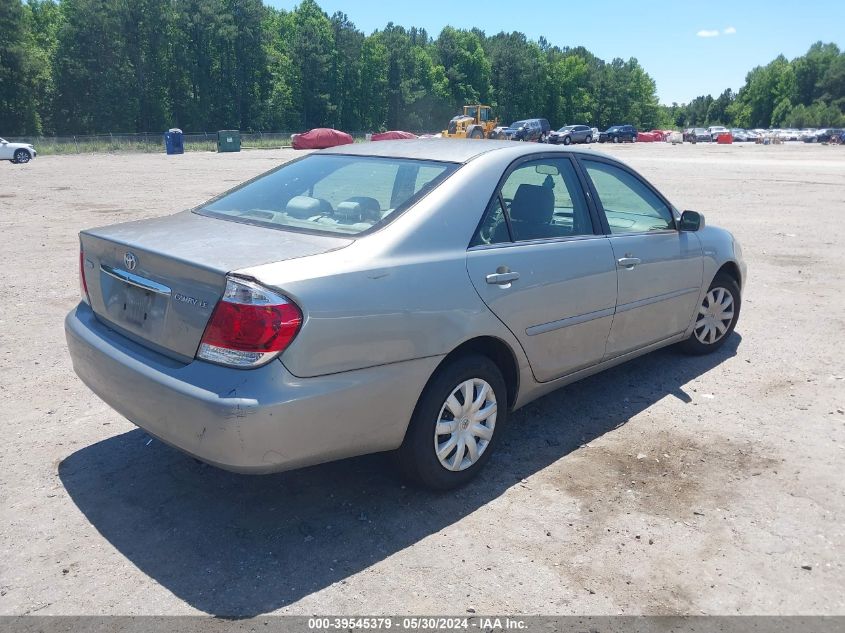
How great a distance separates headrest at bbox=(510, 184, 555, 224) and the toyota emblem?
194cm

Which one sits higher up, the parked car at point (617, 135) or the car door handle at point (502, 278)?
the parked car at point (617, 135)

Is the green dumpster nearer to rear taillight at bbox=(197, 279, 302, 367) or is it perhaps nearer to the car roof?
the car roof

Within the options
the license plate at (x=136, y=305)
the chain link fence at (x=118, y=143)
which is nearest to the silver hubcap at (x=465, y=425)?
the license plate at (x=136, y=305)

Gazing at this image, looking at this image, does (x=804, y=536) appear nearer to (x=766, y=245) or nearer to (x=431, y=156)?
(x=431, y=156)

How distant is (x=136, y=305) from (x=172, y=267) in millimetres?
366

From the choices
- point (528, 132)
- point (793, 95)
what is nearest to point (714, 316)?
point (528, 132)

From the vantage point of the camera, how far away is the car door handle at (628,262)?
434 centimetres

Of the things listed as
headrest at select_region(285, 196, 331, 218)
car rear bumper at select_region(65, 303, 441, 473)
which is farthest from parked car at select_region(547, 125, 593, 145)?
car rear bumper at select_region(65, 303, 441, 473)

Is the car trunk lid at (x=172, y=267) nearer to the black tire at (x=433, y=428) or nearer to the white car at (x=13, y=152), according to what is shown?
the black tire at (x=433, y=428)

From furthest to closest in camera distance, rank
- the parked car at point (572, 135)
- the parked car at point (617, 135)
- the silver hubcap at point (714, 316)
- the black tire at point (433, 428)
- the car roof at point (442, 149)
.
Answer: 1. the parked car at point (617, 135)
2. the parked car at point (572, 135)
3. the silver hubcap at point (714, 316)
4. the car roof at point (442, 149)
5. the black tire at point (433, 428)

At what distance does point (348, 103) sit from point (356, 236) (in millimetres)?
95228

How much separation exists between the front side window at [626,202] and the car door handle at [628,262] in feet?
0.67

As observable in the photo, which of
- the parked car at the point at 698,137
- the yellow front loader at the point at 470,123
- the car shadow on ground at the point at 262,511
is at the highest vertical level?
the yellow front loader at the point at 470,123

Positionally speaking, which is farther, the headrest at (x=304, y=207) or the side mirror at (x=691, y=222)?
the side mirror at (x=691, y=222)
